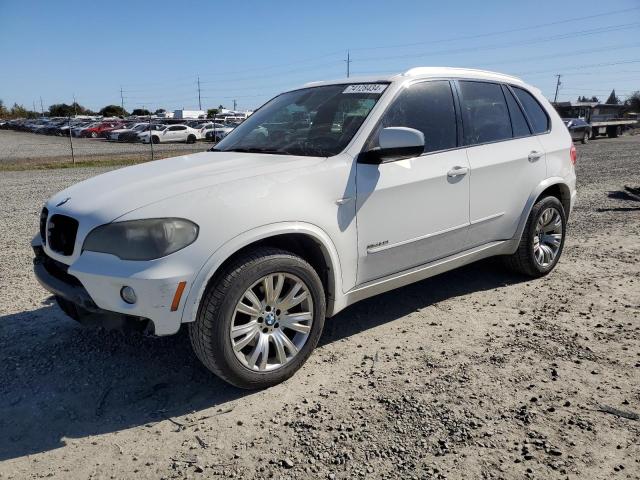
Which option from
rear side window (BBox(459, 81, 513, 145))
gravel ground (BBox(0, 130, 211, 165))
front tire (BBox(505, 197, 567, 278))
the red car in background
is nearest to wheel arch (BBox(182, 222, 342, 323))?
rear side window (BBox(459, 81, 513, 145))

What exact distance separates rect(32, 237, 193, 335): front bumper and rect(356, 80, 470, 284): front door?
1.26 meters

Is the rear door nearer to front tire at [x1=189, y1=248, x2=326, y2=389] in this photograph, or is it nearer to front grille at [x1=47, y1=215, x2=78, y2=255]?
front tire at [x1=189, y1=248, x2=326, y2=389]

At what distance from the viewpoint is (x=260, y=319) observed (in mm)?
3006

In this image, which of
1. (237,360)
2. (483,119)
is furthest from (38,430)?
(483,119)

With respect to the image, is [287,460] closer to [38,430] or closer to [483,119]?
[38,430]

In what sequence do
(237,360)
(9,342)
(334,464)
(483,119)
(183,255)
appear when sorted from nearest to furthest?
1. (334,464)
2. (183,255)
3. (237,360)
4. (9,342)
5. (483,119)

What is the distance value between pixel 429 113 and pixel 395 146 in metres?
0.79

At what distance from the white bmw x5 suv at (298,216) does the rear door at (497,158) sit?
0.05 feet

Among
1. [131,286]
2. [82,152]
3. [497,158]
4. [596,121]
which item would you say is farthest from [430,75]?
[596,121]

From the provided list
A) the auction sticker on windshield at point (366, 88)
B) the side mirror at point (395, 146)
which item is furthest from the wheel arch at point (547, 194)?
the auction sticker on windshield at point (366, 88)

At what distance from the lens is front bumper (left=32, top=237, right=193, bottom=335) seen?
2.61 m

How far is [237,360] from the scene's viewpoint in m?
2.90

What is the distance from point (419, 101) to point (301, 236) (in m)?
1.49

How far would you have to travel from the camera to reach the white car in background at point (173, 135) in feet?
117
